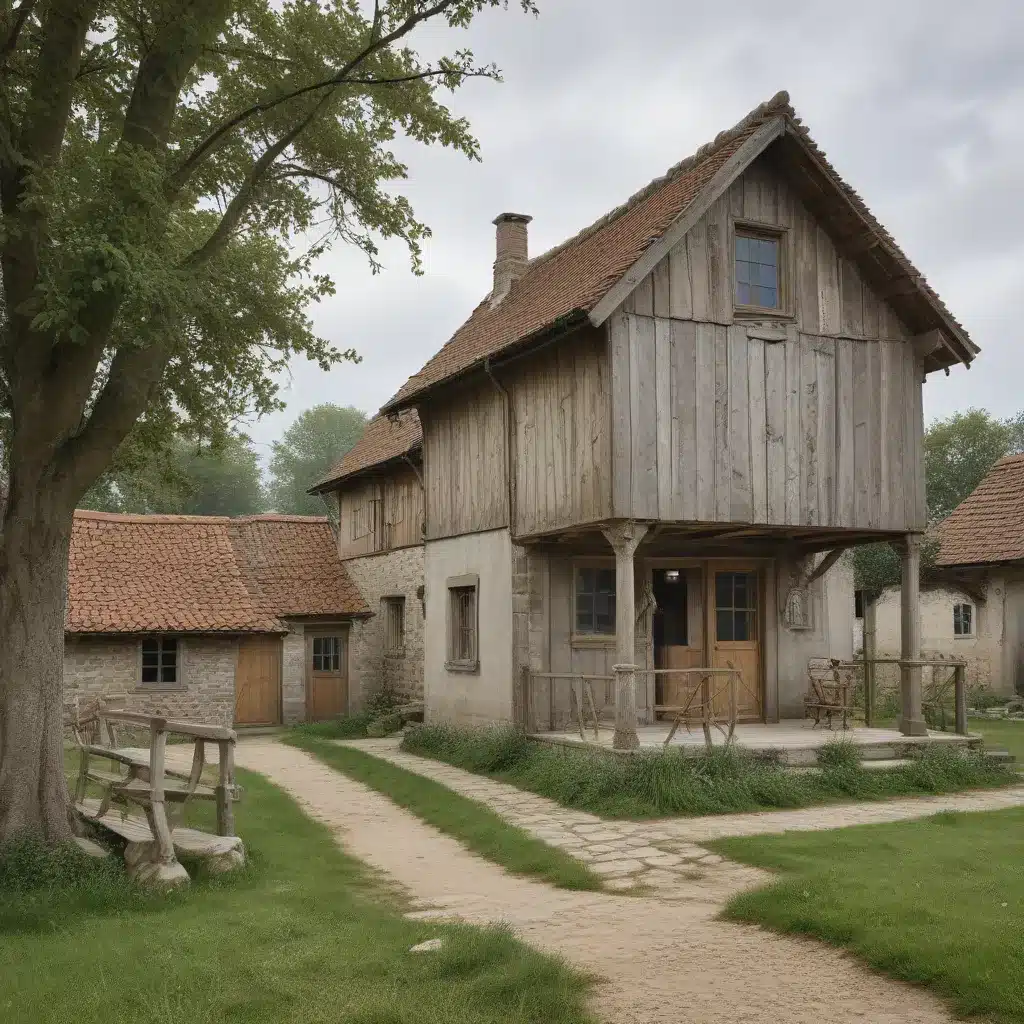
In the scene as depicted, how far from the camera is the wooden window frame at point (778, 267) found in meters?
13.6

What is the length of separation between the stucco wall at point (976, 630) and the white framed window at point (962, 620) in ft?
0.29

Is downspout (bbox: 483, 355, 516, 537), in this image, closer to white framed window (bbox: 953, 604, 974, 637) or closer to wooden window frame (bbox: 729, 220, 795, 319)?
wooden window frame (bbox: 729, 220, 795, 319)

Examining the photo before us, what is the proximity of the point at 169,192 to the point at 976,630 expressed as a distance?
20839 mm

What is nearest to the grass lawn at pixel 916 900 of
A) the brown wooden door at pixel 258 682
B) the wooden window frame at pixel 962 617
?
the brown wooden door at pixel 258 682

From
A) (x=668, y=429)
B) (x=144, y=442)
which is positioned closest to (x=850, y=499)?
(x=668, y=429)

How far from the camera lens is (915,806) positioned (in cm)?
1159

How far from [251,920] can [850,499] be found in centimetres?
953

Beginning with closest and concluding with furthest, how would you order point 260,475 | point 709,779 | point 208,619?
1. point 709,779
2. point 208,619
3. point 260,475

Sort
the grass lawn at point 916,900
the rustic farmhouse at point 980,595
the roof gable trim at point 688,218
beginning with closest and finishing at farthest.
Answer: the grass lawn at point 916,900, the roof gable trim at point 688,218, the rustic farmhouse at point 980,595

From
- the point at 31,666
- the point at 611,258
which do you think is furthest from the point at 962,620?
the point at 31,666

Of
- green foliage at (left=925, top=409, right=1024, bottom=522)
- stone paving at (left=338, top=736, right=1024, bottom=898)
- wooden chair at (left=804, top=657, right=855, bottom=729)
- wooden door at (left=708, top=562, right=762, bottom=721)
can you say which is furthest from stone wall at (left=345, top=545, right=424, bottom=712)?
green foliage at (left=925, top=409, right=1024, bottom=522)

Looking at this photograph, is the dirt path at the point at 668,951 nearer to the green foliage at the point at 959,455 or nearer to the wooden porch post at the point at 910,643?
the wooden porch post at the point at 910,643

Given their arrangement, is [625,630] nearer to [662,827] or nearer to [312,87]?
[662,827]

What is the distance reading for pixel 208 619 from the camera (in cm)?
2162
